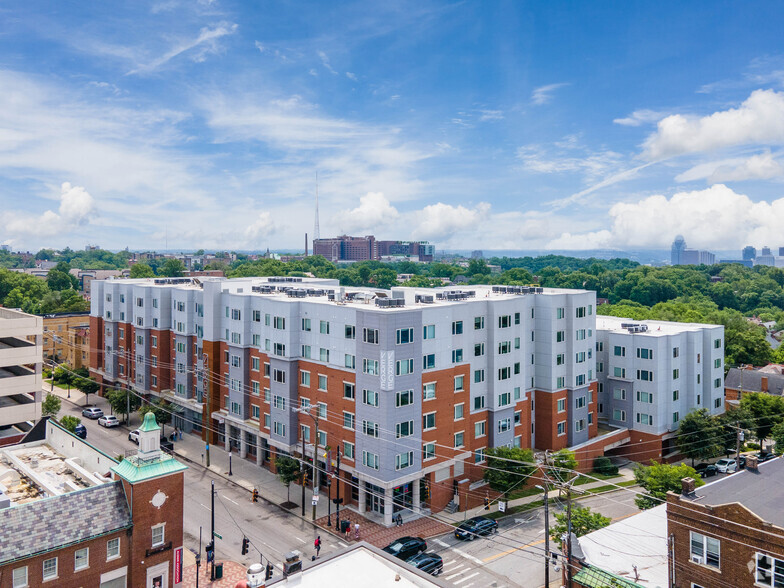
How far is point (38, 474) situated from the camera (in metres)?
37.6

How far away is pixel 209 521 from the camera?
49719 millimetres

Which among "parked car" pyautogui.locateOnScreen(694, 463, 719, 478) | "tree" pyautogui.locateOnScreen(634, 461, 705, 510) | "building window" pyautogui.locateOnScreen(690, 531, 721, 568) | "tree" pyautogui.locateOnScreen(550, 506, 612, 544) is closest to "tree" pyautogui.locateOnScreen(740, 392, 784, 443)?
"parked car" pyautogui.locateOnScreen(694, 463, 719, 478)

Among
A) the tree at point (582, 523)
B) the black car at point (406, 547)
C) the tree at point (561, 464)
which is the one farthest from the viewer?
the tree at point (561, 464)

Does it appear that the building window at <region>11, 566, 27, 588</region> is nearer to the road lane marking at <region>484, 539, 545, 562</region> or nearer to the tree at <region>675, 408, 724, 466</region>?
the road lane marking at <region>484, 539, 545, 562</region>

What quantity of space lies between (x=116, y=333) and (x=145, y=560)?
214 feet

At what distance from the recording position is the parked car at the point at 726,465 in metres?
63.5

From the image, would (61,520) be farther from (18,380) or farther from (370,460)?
(18,380)

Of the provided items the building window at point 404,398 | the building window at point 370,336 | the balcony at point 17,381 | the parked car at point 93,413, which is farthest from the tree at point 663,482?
the parked car at point 93,413

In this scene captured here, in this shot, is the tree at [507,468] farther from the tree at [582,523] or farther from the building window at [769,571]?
the building window at [769,571]

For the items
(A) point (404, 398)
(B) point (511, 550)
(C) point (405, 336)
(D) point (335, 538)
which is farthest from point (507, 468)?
(D) point (335, 538)

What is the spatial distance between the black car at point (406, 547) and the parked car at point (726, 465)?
4146cm

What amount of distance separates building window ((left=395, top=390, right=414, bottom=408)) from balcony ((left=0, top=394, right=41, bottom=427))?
38.5 m

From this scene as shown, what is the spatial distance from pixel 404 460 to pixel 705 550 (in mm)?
24724

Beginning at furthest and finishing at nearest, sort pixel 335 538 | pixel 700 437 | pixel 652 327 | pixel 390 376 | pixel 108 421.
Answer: pixel 652 327 < pixel 108 421 < pixel 700 437 < pixel 390 376 < pixel 335 538
